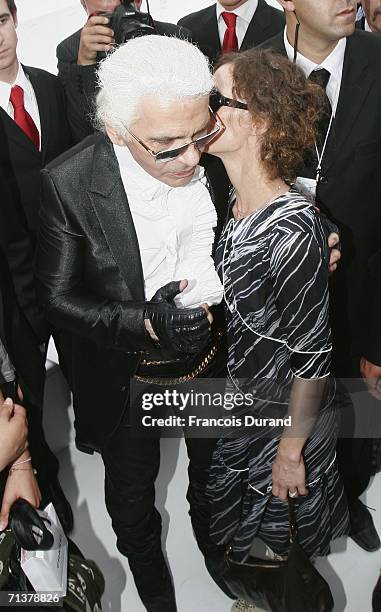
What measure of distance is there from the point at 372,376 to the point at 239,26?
1894mm

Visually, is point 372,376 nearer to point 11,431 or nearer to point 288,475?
point 288,475

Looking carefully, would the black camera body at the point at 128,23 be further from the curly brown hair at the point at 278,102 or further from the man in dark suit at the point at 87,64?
the curly brown hair at the point at 278,102

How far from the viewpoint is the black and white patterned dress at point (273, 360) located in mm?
1459

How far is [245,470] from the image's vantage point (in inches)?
73.4

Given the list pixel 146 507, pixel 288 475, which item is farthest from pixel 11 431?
pixel 288 475

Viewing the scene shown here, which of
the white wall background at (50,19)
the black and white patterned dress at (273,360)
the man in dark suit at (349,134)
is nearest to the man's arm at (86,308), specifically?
the black and white patterned dress at (273,360)

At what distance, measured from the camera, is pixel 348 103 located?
6.70 feet

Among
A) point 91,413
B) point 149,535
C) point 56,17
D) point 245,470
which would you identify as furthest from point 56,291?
point 56,17

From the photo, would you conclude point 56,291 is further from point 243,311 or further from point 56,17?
point 56,17

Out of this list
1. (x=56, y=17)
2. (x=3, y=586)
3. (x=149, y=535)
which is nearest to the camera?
(x=3, y=586)

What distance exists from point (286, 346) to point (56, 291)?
0.59 meters

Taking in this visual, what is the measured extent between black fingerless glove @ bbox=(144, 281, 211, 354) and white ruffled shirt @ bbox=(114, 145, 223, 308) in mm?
83

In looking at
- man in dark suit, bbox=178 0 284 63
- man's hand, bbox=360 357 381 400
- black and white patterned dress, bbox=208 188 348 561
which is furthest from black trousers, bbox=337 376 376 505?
man in dark suit, bbox=178 0 284 63

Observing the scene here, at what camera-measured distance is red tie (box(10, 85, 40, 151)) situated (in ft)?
7.69
